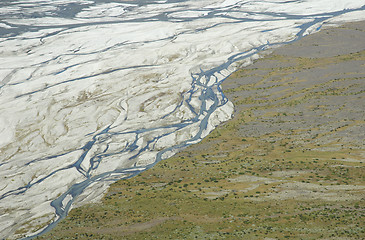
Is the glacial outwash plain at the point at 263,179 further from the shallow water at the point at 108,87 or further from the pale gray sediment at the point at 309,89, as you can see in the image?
the shallow water at the point at 108,87

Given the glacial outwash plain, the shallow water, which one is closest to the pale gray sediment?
the glacial outwash plain

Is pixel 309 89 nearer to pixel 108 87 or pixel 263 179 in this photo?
pixel 263 179

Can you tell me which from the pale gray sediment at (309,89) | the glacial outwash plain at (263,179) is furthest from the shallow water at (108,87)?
the pale gray sediment at (309,89)

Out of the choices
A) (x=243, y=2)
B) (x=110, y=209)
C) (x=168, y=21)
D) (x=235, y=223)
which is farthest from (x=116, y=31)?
(x=235, y=223)

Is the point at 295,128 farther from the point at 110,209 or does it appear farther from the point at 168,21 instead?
the point at 168,21

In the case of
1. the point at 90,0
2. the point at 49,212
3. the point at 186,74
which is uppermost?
the point at 90,0

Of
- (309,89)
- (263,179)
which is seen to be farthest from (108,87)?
(263,179)
